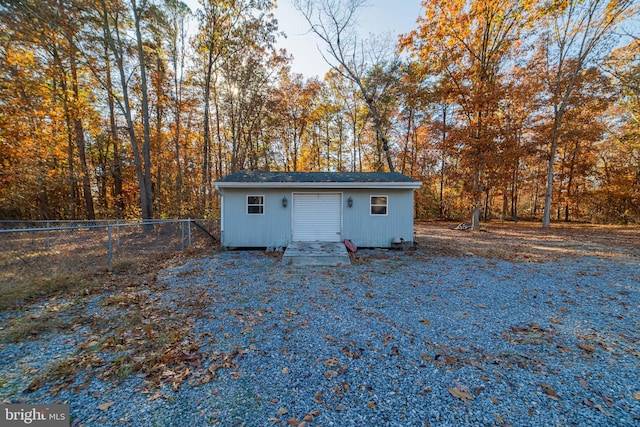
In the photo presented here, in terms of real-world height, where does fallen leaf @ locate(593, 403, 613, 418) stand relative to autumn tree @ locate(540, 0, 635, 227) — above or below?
below

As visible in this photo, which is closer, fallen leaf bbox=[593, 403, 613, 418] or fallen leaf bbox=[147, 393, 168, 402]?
fallen leaf bbox=[593, 403, 613, 418]

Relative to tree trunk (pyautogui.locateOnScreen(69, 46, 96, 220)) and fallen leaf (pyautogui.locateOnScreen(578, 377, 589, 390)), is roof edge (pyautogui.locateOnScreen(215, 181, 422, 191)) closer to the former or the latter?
fallen leaf (pyautogui.locateOnScreen(578, 377, 589, 390))

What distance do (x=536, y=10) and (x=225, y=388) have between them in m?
18.0

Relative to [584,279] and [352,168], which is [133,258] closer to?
[584,279]

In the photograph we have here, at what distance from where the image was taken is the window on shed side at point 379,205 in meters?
8.09

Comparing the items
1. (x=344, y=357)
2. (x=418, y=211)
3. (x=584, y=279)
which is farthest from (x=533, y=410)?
(x=418, y=211)

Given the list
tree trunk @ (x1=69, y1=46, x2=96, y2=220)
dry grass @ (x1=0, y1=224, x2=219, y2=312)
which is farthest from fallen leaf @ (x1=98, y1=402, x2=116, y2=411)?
tree trunk @ (x1=69, y1=46, x2=96, y2=220)

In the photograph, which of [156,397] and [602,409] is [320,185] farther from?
[602,409]

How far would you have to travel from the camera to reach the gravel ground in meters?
1.84

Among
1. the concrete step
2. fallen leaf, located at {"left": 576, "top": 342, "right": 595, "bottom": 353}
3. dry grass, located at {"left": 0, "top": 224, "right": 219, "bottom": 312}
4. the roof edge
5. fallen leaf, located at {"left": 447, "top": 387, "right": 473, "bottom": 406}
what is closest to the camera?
fallen leaf, located at {"left": 447, "top": 387, "right": 473, "bottom": 406}

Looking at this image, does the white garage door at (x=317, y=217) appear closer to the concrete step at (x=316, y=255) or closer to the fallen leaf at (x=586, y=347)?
the concrete step at (x=316, y=255)

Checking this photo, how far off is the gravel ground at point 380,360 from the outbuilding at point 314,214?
3.49 meters

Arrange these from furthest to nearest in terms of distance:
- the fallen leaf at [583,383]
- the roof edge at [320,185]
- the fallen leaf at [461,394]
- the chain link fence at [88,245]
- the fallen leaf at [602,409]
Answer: the roof edge at [320,185] < the chain link fence at [88,245] < the fallen leaf at [583,383] < the fallen leaf at [461,394] < the fallen leaf at [602,409]

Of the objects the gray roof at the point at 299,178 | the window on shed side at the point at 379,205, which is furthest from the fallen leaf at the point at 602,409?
the gray roof at the point at 299,178
